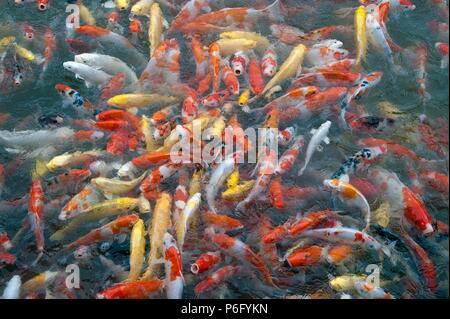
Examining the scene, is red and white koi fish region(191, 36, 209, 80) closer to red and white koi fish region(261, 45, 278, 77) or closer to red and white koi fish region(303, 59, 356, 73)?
red and white koi fish region(261, 45, 278, 77)

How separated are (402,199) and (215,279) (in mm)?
1874

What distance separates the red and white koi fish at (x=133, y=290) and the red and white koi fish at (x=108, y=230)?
56cm

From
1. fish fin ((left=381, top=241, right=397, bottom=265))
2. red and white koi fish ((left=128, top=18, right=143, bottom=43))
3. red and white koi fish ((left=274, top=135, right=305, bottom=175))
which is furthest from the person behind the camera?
red and white koi fish ((left=128, top=18, right=143, bottom=43))

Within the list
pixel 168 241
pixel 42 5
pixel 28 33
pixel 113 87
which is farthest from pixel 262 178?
pixel 42 5

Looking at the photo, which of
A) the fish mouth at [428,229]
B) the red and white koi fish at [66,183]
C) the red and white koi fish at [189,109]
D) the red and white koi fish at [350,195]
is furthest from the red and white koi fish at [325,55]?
the red and white koi fish at [66,183]

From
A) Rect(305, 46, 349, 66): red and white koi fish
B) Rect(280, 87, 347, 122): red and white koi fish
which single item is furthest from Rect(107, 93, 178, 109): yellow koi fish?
Result: Rect(305, 46, 349, 66): red and white koi fish

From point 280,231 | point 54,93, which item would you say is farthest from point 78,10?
point 280,231

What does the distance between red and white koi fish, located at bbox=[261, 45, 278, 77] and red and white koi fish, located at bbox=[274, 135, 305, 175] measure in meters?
0.89

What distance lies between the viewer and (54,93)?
6.04 metres

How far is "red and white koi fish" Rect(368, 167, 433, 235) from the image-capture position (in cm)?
471

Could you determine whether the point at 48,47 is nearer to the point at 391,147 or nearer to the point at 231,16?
the point at 231,16

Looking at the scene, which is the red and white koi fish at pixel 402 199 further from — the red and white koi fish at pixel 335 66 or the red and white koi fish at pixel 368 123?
the red and white koi fish at pixel 335 66

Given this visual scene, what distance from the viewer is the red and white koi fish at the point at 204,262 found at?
4.41m
